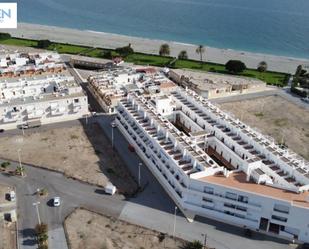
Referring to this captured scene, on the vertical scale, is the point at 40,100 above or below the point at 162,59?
below

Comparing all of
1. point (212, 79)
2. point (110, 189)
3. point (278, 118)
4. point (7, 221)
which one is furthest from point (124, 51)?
point (7, 221)

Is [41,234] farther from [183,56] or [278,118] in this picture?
[183,56]

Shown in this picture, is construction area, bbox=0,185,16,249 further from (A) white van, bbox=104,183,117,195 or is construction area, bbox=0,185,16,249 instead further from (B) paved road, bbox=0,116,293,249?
(A) white van, bbox=104,183,117,195

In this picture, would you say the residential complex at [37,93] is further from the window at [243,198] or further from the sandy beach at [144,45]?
the window at [243,198]

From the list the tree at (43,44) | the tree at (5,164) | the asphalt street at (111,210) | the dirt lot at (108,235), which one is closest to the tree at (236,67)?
the asphalt street at (111,210)

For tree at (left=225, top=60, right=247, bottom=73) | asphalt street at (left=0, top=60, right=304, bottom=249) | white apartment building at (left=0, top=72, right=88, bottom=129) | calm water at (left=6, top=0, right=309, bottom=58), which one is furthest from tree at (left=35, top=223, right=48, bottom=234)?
calm water at (left=6, top=0, right=309, bottom=58)

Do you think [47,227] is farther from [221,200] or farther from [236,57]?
[236,57]
